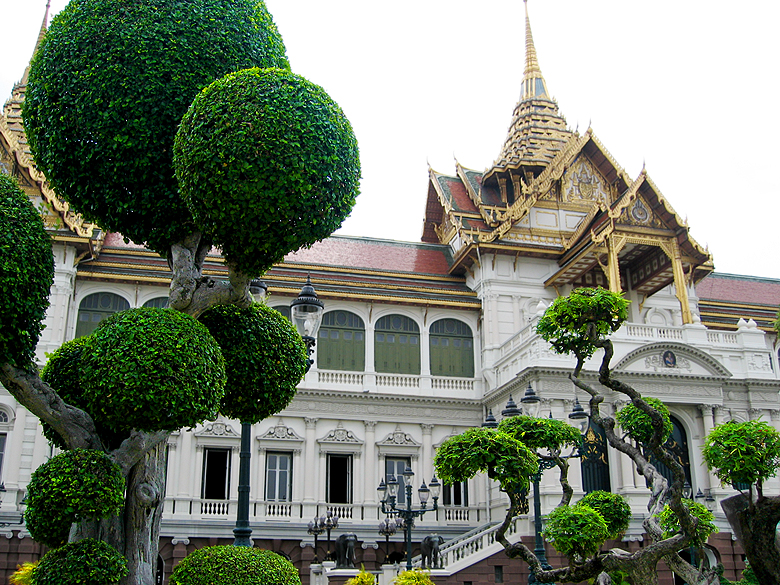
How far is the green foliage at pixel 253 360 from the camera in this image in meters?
9.55

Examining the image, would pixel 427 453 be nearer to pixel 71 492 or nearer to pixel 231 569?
pixel 231 569

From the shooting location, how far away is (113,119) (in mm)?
9141

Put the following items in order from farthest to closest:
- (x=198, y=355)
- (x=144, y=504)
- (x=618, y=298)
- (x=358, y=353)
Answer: (x=358, y=353)
(x=618, y=298)
(x=144, y=504)
(x=198, y=355)

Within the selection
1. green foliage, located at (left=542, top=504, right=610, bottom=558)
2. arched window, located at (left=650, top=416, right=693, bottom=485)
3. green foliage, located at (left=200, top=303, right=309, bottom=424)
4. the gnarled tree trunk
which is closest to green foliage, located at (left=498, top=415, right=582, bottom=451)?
green foliage, located at (left=542, top=504, right=610, bottom=558)

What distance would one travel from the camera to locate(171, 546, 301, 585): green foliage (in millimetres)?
8766

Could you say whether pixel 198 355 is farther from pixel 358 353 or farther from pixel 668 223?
pixel 668 223

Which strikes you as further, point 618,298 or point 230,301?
point 618,298

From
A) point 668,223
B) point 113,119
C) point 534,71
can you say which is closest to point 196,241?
point 113,119

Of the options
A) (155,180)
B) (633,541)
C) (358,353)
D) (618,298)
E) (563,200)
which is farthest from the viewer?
(563,200)

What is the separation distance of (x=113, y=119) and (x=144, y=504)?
14.0 ft

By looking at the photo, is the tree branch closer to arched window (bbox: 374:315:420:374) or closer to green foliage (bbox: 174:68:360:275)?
green foliage (bbox: 174:68:360:275)

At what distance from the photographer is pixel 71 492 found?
7.66 metres

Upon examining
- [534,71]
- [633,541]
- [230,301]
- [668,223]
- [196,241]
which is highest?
[534,71]

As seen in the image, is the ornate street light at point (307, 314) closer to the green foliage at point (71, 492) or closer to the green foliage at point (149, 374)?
the green foliage at point (149, 374)
